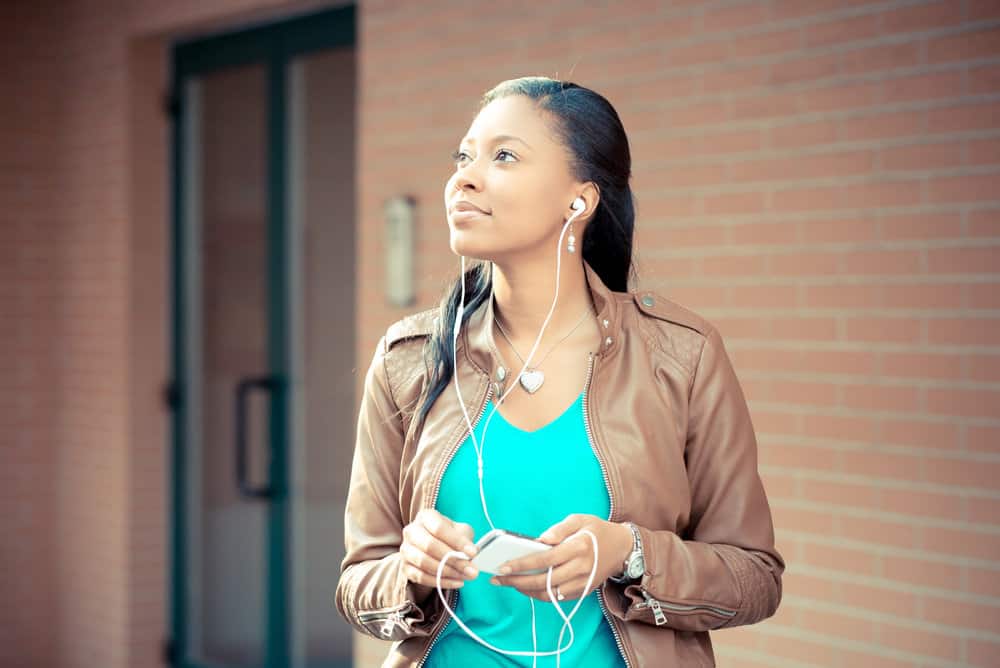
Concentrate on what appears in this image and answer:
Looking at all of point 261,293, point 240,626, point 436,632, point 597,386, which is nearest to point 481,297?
point 597,386

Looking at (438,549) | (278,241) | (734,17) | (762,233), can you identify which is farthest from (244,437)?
(438,549)

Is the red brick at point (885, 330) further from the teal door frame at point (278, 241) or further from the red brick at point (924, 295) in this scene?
the teal door frame at point (278, 241)

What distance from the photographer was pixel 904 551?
302 cm

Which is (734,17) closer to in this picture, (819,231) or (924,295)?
(819,231)

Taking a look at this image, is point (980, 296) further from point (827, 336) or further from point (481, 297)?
point (481, 297)

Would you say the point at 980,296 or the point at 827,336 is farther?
the point at 827,336

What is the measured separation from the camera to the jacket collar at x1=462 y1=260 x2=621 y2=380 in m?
2.00

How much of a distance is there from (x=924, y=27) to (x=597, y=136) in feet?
4.36

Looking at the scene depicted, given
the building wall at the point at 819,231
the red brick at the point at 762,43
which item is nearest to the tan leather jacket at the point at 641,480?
the building wall at the point at 819,231

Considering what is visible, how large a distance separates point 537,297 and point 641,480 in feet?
1.08

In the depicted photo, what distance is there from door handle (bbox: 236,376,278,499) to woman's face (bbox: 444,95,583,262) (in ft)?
11.4

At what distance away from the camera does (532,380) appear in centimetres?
199

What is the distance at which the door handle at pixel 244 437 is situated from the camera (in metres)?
5.29

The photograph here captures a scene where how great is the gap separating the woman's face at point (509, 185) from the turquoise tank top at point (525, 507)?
27cm
